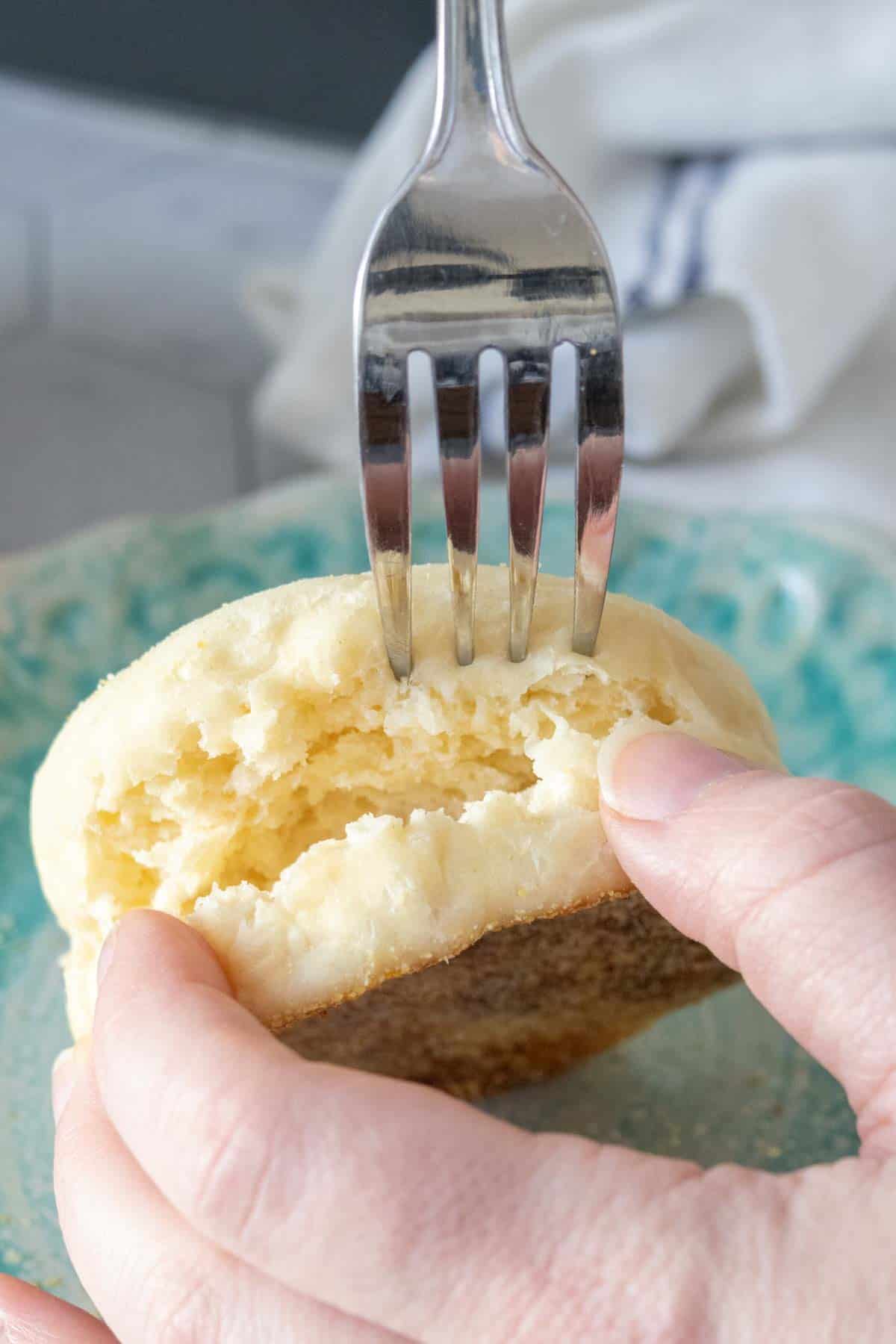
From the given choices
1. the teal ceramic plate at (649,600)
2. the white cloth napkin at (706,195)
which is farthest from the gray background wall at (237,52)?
the teal ceramic plate at (649,600)

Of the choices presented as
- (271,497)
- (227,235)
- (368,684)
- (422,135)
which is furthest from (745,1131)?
(227,235)

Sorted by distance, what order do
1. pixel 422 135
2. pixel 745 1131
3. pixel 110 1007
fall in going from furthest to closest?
pixel 422 135 → pixel 745 1131 → pixel 110 1007

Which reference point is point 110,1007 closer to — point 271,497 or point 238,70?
point 271,497

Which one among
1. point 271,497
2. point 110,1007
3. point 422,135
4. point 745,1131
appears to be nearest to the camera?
point 110,1007

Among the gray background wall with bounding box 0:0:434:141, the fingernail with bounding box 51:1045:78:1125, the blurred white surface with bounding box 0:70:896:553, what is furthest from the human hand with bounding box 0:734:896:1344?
the gray background wall with bounding box 0:0:434:141

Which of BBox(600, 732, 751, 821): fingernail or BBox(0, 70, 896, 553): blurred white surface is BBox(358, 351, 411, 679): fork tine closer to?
BBox(600, 732, 751, 821): fingernail

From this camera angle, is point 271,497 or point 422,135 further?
point 422,135

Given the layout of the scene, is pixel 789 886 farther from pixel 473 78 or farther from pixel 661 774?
pixel 473 78

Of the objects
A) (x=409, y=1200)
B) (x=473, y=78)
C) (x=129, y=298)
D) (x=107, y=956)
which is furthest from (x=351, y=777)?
(x=129, y=298)
